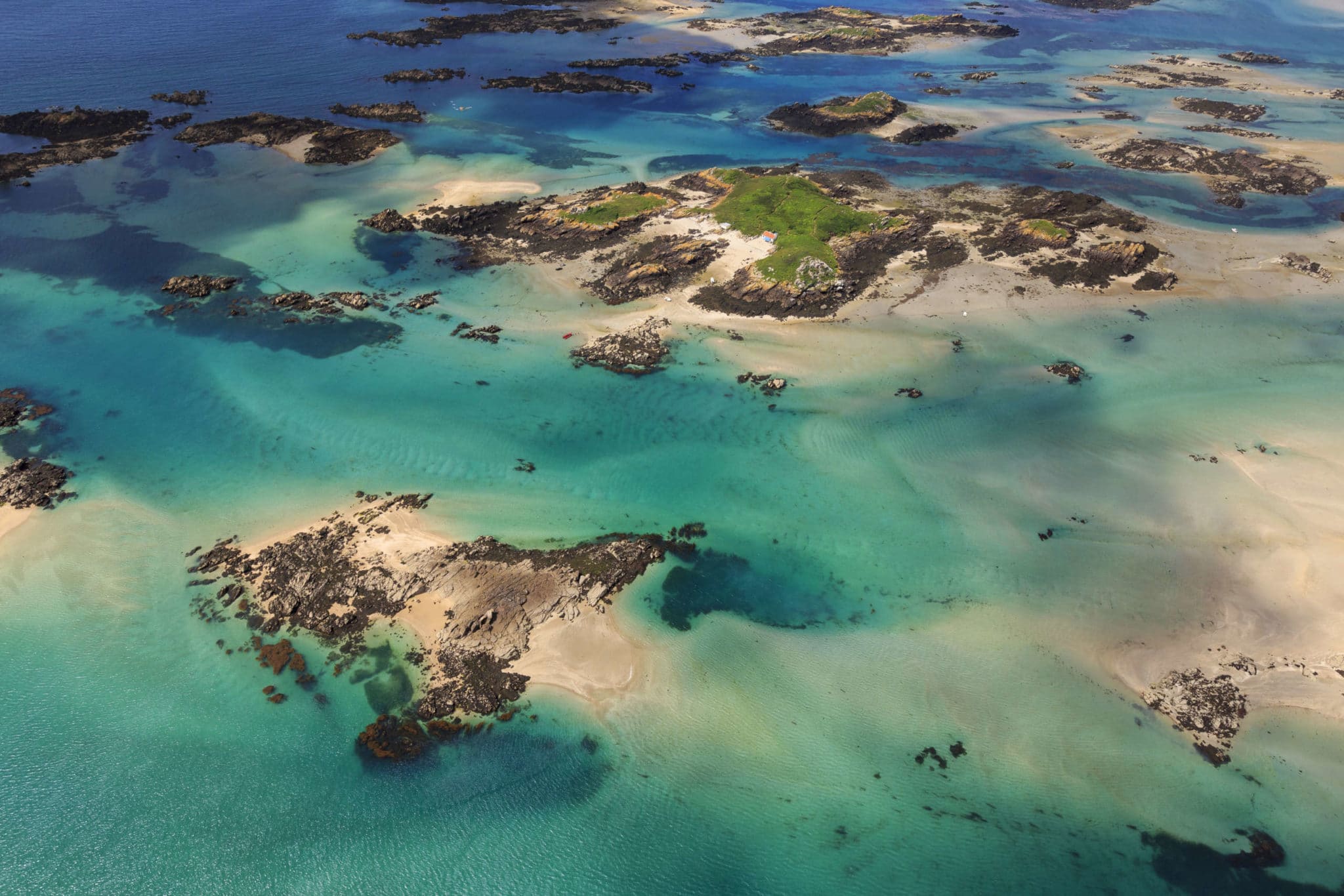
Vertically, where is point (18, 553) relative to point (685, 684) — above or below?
above

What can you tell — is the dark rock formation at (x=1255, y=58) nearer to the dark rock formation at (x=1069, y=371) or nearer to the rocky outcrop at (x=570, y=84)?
the rocky outcrop at (x=570, y=84)

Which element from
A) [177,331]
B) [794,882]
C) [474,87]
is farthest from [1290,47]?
[177,331]

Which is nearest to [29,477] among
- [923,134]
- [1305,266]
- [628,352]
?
[628,352]

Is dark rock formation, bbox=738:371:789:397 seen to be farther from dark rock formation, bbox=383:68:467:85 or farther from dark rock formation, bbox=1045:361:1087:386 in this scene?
dark rock formation, bbox=383:68:467:85

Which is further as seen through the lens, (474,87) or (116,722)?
(474,87)

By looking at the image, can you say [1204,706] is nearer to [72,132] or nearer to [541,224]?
[541,224]

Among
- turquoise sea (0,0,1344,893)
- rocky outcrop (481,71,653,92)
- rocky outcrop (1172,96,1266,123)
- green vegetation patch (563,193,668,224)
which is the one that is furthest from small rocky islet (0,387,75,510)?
rocky outcrop (1172,96,1266,123)

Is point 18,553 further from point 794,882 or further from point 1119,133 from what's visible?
point 1119,133
